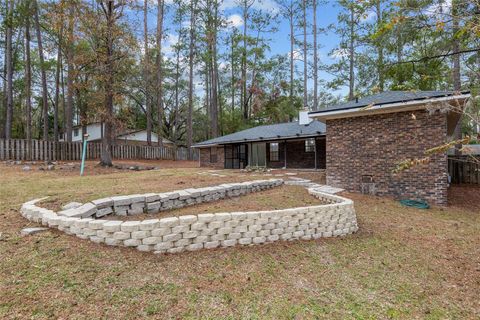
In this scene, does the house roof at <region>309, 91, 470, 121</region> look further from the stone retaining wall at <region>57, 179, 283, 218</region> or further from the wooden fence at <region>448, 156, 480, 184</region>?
the wooden fence at <region>448, 156, 480, 184</region>

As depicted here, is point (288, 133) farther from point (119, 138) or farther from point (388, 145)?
point (119, 138)

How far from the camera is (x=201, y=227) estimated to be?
3789 mm

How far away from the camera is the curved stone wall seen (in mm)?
3541

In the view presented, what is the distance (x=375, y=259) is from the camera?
12.6ft

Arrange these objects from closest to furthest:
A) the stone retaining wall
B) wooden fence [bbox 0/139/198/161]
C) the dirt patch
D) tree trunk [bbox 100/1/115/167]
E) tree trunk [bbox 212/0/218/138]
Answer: the stone retaining wall < the dirt patch < tree trunk [bbox 100/1/115/167] < wooden fence [bbox 0/139/198/161] < tree trunk [bbox 212/0/218/138]

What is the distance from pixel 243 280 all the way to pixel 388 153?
656cm

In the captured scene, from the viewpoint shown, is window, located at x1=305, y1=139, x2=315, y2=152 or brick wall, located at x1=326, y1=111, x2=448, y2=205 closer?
brick wall, located at x1=326, y1=111, x2=448, y2=205

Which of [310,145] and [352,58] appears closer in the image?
[310,145]

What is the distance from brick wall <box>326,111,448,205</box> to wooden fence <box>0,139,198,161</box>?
680 inches

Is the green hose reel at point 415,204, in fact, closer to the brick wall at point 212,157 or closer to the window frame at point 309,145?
the window frame at point 309,145

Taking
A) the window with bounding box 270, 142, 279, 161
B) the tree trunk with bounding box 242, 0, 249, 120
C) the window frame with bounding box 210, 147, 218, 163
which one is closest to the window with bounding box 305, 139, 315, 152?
the window with bounding box 270, 142, 279, 161

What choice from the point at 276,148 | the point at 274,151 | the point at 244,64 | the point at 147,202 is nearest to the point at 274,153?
the point at 274,151

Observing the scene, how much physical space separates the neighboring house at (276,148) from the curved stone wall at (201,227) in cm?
878

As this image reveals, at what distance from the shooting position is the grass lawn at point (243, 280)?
8.26 ft
